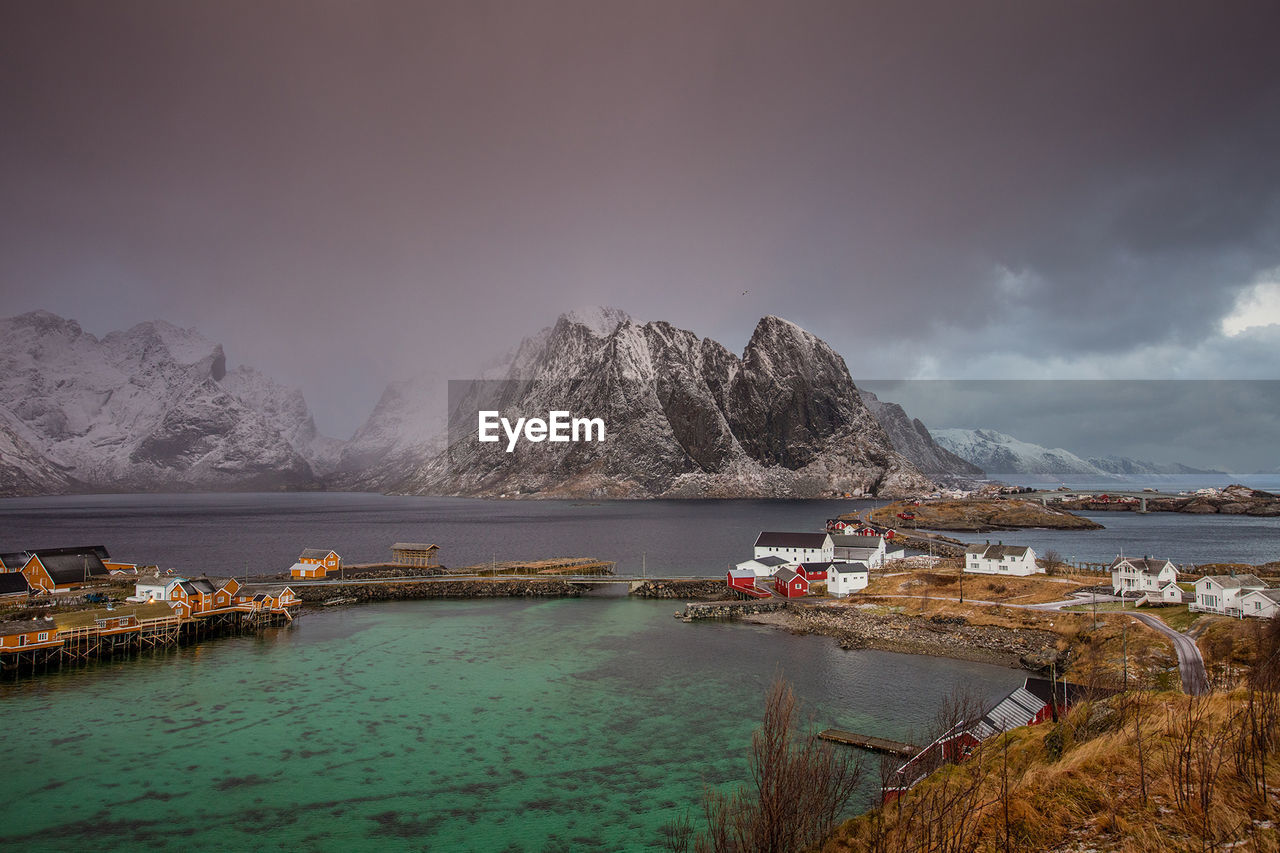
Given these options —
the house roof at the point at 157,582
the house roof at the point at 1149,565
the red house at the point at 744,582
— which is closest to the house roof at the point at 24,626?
the house roof at the point at 157,582

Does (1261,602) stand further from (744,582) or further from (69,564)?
(69,564)

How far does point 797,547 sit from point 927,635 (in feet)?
101

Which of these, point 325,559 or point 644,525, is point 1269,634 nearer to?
point 325,559

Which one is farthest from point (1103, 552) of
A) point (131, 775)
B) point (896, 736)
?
point (131, 775)

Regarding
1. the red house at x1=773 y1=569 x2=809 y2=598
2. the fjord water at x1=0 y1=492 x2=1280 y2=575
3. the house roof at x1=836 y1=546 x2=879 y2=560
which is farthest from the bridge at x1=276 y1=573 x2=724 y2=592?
the house roof at x1=836 y1=546 x2=879 y2=560

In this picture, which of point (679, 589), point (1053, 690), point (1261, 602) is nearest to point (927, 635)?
point (1261, 602)

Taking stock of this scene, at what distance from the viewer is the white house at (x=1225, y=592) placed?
155 ft

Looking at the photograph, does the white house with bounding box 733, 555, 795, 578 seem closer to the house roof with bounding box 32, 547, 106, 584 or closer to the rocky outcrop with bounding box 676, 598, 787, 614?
the rocky outcrop with bounding box 676, 598, 787, 614

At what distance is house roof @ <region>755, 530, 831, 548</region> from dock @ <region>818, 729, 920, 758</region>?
52.8 metres

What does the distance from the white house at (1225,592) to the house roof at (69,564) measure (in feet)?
352

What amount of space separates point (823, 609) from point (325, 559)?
63186mm

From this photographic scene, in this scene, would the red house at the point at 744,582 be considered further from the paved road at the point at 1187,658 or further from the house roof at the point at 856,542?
the paved road at the point at 1187,658

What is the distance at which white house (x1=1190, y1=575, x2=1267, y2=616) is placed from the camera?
47.2m

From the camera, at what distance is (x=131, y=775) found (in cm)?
2969
